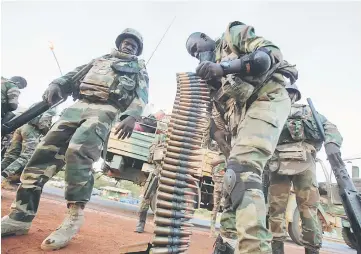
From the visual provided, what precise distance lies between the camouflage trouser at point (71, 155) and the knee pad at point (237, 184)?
5.48ft

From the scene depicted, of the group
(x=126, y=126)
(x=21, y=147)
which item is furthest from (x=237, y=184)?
(x=21, y=147)

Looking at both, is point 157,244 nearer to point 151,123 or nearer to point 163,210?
point 163,210

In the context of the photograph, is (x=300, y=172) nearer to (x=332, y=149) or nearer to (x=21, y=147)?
(x=332, y=149)

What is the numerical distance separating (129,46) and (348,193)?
3379 mm

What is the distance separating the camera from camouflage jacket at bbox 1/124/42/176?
7.85 m

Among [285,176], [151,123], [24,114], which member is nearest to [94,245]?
[24,114]

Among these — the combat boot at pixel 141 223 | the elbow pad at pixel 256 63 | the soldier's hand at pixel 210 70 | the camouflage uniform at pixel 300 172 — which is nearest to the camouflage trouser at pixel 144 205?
the combat boot at pixel 141 223

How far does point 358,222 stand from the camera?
10.8 feet

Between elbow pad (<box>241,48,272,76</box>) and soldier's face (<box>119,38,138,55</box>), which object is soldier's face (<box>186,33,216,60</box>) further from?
elbow pad (<box>241,48,272,76</box>)

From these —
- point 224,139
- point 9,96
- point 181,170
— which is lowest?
point 181,170

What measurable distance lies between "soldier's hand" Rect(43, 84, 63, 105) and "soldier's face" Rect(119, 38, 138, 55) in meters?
1.02

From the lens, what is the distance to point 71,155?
3.23m

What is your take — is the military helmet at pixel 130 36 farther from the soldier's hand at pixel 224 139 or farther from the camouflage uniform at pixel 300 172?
the camouflage uniform at pixel 300 172

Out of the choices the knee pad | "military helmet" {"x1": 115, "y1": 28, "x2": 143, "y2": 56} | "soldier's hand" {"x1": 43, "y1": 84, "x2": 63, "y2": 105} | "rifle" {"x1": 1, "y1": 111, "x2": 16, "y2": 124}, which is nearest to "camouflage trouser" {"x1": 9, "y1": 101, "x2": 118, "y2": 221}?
"soldier's hand" {"x1": 43, "y1": 84, "x2": 63, "y2": 105}
